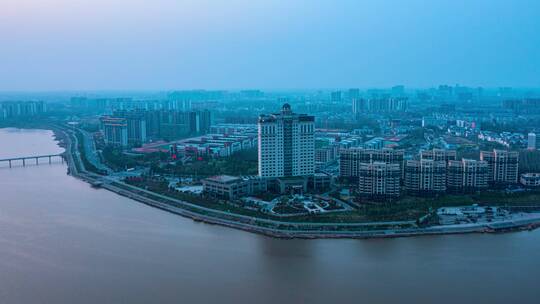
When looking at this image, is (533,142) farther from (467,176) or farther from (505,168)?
(467,176)

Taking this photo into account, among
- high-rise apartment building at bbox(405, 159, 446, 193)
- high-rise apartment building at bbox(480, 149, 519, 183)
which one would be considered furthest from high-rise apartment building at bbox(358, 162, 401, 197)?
high-rise apartment building at bbox(480, 149, 519, 183)

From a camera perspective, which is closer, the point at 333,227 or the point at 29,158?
the point at 333,227

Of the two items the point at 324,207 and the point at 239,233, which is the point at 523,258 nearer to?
the point at 324,207

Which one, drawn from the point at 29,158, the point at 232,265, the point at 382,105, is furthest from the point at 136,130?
the point at 382,105

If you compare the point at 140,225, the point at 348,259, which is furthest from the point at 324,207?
the point at 140,225

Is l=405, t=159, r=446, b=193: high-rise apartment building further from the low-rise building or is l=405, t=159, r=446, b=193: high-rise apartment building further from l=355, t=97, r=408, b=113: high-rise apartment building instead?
l=355, t=97, r=408, b=113: high-rise apartment building

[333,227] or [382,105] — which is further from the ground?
[382,105]
